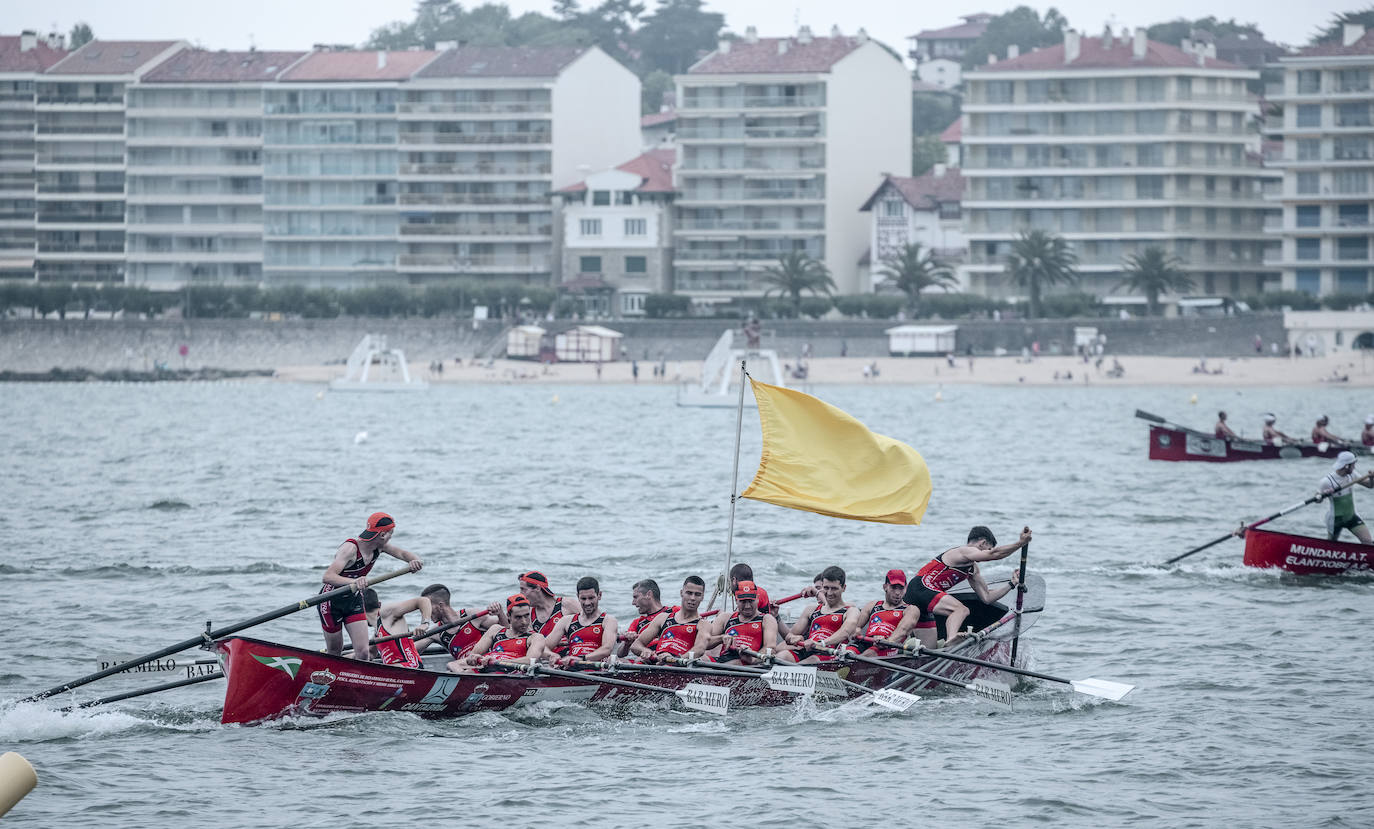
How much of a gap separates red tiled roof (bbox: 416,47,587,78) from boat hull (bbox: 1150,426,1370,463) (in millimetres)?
73352

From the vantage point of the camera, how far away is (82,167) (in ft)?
404

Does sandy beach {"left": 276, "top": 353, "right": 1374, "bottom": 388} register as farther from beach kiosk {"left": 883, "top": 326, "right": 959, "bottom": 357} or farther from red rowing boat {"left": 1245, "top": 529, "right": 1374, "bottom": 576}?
red rowing boat {"left": 1245, "top": 529, "right": 1374, "bottom": 576}

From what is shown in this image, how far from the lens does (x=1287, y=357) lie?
9362 cm

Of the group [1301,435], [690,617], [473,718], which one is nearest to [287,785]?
[473,718]

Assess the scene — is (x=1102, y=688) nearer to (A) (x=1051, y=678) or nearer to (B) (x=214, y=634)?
(A) (x=1051, y=678)

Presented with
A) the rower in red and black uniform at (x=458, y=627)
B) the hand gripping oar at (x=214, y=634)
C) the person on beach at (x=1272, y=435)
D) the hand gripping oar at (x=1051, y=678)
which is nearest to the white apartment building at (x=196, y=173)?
the person on beach at (x=1272, y=435)

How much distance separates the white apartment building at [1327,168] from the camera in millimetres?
103812

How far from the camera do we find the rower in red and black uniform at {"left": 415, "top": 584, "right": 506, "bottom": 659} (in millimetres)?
18609

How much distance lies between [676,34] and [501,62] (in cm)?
4524

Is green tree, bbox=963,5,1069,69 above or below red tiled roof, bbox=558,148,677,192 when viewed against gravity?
above

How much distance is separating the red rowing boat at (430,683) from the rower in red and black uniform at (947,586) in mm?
305

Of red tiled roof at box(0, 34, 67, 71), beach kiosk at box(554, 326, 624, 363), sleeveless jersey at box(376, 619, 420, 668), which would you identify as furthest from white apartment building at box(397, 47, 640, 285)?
sleeveless jersey at box(376, 619, 420, 668)

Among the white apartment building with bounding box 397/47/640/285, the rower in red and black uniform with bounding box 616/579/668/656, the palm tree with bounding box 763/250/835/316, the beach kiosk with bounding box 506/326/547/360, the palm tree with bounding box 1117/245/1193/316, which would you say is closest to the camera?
the rower in red and black uniform with bounding box 616/579/668/656

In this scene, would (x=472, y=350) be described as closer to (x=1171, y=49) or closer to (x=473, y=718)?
(x=1171, y=49)
